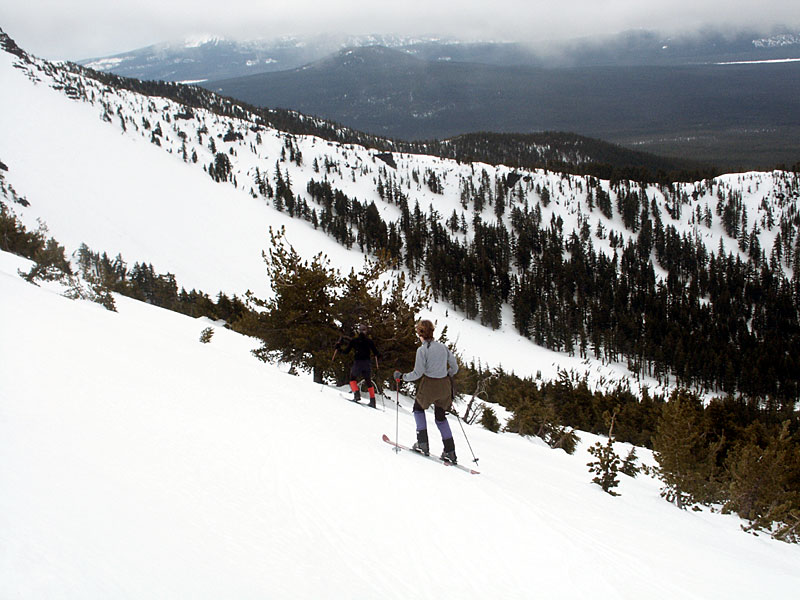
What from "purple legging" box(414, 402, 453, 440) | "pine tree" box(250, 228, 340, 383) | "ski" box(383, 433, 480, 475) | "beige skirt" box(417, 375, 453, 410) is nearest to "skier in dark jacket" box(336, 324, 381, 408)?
"ski" box(383, 433, 480, 475)

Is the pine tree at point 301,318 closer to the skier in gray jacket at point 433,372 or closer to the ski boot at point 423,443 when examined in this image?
the ski boot at point 423,443

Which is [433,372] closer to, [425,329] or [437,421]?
[425,329]

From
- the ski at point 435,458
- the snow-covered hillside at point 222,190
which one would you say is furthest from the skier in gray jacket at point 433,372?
the snow-covered hillside at point 222,190

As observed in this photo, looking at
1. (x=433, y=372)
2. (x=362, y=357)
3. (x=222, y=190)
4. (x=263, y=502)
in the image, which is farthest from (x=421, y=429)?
(x=222, y=190)

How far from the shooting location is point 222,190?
117750 millimetres

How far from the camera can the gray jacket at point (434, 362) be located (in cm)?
758

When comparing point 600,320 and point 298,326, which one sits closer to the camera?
point 298,326

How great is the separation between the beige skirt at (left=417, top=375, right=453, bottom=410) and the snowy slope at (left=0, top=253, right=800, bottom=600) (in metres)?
1.04

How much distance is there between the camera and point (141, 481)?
4.46 m

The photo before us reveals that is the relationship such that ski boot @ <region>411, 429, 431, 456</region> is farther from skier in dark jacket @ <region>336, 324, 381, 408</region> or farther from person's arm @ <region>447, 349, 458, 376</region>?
skier in dark jacket @ <region>336, 324, 381, 408</region>

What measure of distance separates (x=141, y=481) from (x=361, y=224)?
125892mm

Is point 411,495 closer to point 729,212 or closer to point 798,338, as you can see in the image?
point 798,338

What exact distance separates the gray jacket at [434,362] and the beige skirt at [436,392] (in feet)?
0.30

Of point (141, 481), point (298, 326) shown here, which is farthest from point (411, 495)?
point (298, 326)
